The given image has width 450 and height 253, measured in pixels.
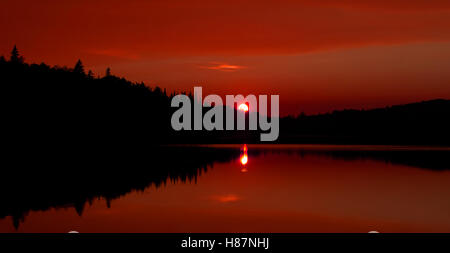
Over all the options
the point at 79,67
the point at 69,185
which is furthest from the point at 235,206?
the point at 79,67

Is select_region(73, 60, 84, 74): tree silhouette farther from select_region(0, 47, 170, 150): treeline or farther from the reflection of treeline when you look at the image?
the reflection of treeline

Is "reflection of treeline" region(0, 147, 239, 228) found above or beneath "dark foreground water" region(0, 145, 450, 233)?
above

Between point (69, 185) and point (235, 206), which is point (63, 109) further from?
point (235, 206)

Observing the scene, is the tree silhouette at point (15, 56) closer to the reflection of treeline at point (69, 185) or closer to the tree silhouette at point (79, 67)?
the tree silhouette at point (79, 67)

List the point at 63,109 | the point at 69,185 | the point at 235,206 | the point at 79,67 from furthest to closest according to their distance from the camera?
the point at 79,67
the point at 63,109
the point at 69,185
the point at 235,206

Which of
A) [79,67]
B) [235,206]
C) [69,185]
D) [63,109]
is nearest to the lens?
[235,206]

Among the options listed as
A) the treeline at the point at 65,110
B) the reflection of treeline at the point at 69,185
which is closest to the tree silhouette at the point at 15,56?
the treeline at the point at 65,110

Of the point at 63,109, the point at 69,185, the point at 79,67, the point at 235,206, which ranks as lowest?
the point at 235,206

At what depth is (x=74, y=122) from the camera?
436 feet

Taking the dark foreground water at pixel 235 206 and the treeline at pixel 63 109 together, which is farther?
the treeline at pixel 63 109

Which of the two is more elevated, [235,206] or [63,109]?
[63,109]

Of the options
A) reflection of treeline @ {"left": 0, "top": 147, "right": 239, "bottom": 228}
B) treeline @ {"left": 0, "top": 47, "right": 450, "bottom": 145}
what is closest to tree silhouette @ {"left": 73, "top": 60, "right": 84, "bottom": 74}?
treeline @ {"left": 0, "top": 47, "right": 450, "bottom": 145}

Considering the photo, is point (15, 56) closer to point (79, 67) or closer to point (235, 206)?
point (79, 67)

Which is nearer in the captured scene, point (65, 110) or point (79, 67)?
point (65, 110)
